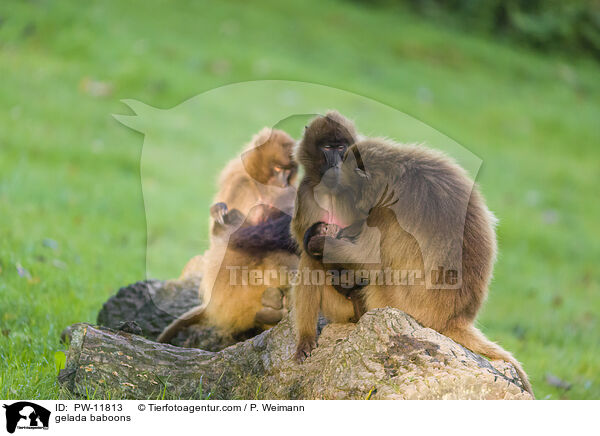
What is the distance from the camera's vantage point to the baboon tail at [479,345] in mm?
3850

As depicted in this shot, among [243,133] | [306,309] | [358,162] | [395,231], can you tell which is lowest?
[306,309]

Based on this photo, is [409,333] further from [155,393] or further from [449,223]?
[155,393]

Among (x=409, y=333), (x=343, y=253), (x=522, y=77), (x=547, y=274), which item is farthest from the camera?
(x=522, y=77)

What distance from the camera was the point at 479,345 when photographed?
3900mm

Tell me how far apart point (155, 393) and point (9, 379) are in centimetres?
92

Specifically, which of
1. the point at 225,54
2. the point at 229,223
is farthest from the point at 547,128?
the point at 229,223

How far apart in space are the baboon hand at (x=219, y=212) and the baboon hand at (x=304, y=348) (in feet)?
4.44

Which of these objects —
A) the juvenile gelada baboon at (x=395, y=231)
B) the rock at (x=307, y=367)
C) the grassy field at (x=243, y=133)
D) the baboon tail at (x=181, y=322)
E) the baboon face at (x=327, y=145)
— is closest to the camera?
the rock at (x=307, y=367)

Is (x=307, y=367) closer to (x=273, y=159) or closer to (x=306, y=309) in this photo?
(x=306, y=309)

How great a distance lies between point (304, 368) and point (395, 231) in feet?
3.01

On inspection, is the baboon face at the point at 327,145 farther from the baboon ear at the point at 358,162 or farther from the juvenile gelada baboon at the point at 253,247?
the juvenile gelada baboon at the point at 253,247

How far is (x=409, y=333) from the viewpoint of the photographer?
11.9 ft
